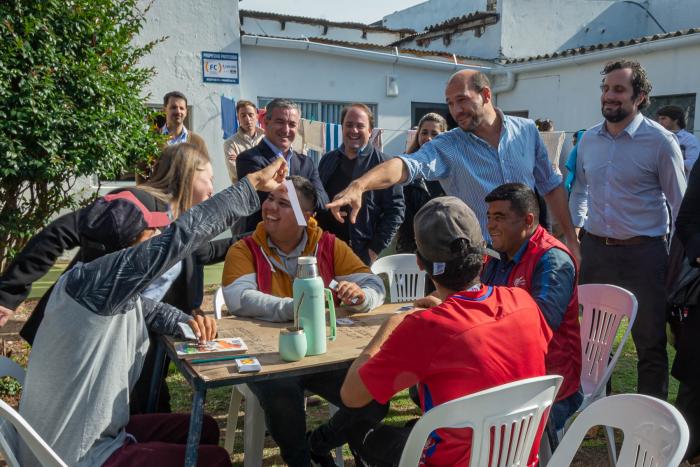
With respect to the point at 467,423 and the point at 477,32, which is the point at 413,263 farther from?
the point at 477,32

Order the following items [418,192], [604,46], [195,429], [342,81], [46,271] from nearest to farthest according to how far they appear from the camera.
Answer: [195,429] → [46,271] → [418,192] → [604,46] → [342,81]

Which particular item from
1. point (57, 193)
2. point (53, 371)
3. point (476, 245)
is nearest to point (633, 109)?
point (476, 245)

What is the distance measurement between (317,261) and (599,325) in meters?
1.51

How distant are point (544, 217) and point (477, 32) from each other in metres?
10.2

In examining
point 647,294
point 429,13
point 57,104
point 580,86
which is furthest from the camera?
point 429,13

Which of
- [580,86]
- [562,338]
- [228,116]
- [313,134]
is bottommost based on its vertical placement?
[562,338]

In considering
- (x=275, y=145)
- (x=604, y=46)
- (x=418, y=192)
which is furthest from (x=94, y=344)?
(x=604, y=46)

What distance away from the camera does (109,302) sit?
5.94 feet

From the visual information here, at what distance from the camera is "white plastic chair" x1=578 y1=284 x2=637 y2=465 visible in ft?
9.61

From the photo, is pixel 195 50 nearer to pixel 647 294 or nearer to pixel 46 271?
pixel 46 271

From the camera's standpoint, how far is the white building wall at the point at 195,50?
357 inches

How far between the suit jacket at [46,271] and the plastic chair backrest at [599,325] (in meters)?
2.07

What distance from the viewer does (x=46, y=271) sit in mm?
2988

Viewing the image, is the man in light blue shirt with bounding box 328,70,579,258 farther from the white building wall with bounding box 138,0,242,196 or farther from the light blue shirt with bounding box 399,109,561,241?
the white building wall with bounding box 138,0,242,196
